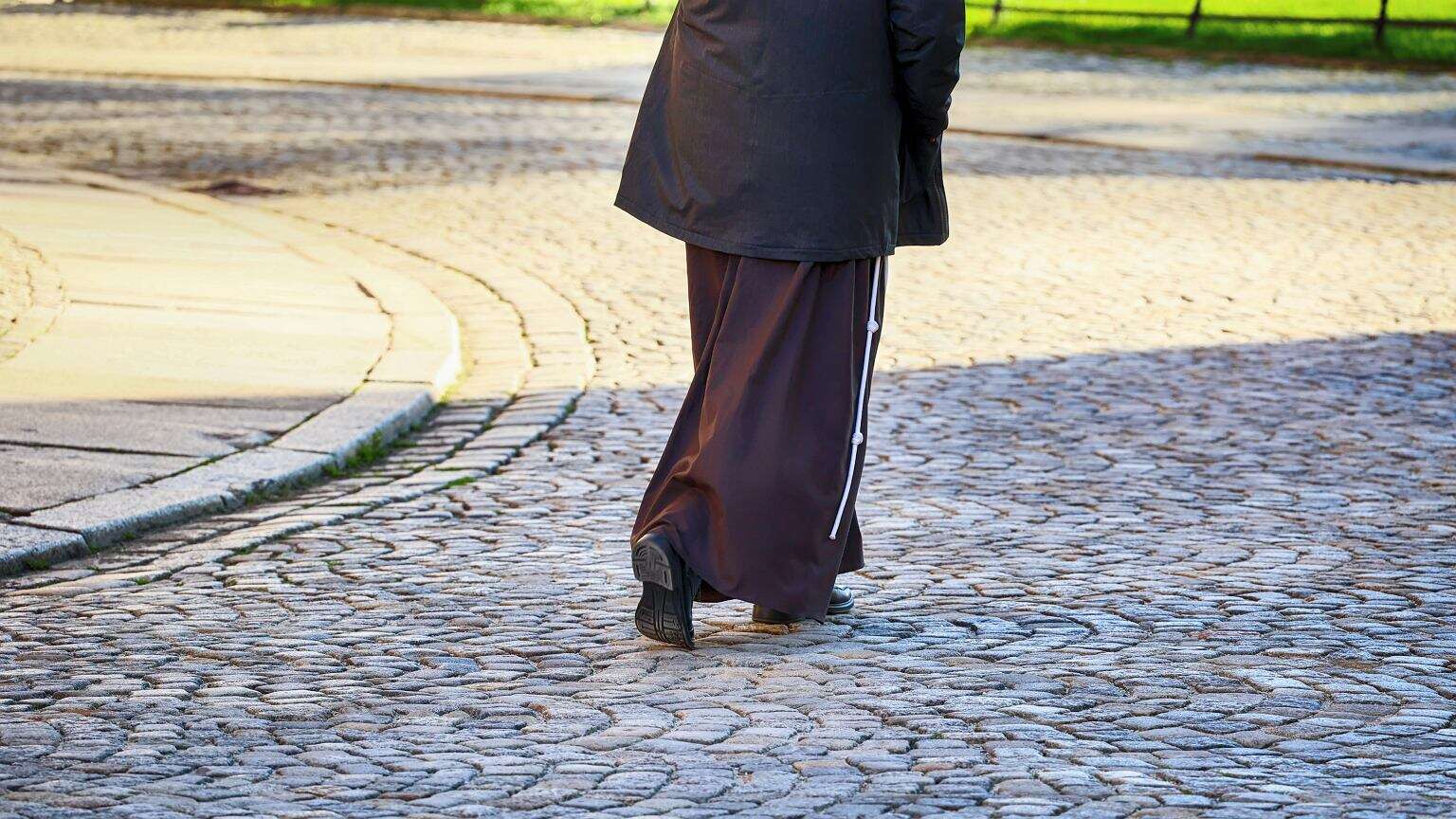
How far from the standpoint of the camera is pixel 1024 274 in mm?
9273

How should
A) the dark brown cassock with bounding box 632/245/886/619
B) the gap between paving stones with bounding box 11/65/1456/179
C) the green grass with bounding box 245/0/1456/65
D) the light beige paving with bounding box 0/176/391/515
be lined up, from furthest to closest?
the green grass with bounding box 245/0/1456/65
the gap between paving stones with bounding box 11/65/1456/179
the light beige paving with bounding box 0/176/391/515
the dark brown cassock with bounding box 632/245/886/619

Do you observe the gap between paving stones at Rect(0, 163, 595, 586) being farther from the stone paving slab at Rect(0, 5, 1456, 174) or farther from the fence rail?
the fence rail

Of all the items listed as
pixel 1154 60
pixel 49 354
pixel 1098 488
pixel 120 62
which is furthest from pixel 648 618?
pixel 1154 60

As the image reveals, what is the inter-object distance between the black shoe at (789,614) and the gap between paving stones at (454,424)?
58.4 inches

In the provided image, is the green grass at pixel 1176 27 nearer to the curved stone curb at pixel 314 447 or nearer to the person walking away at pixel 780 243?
the curved stone curb at pixel 314 447

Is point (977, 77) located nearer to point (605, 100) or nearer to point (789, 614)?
point (605, 100)

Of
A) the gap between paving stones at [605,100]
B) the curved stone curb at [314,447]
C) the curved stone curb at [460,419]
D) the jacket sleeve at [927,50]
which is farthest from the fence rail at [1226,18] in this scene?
the jacket sleeve at [927,50]

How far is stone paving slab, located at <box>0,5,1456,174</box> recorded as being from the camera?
14.7 metres

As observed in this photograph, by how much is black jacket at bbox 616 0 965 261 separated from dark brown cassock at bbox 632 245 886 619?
0.27ft

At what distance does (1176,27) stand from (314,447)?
1913 cm

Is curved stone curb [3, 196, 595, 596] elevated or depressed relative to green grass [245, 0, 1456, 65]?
depressed

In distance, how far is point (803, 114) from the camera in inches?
155

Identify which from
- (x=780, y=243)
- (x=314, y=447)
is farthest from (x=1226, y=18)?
(x=780, y=243)

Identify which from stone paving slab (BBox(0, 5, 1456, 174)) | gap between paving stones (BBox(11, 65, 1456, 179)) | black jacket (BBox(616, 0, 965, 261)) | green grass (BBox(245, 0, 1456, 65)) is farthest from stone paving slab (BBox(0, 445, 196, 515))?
green grass (BBox(245, 0, 1456, 65))
